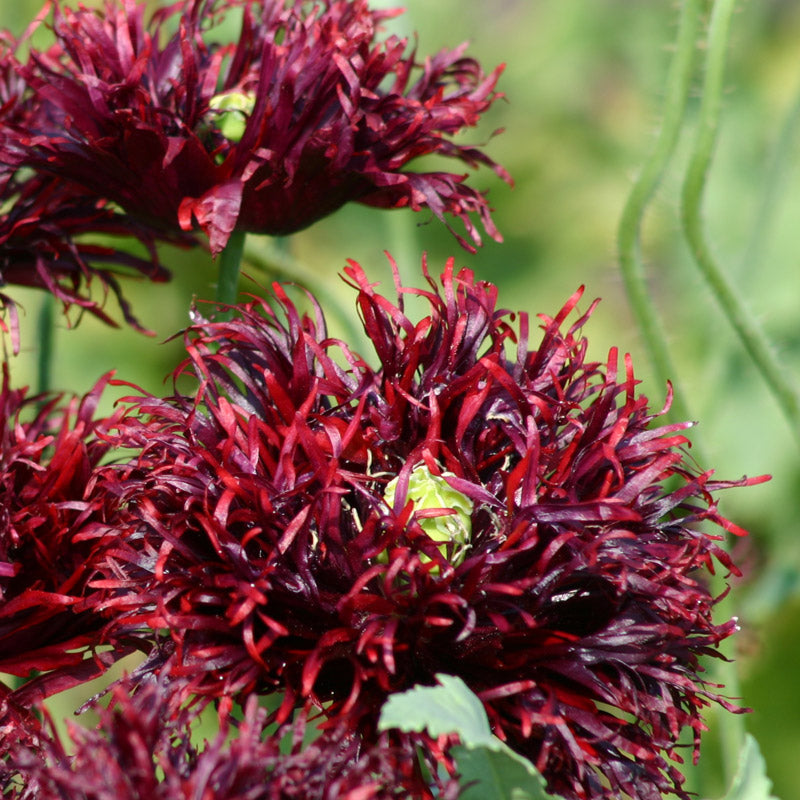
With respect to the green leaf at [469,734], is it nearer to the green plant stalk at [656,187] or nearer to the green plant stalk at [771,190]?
the green plant stalk at [656,187]

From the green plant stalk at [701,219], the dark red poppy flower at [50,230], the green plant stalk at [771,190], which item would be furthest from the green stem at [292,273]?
the green plant stalk at [771,190]

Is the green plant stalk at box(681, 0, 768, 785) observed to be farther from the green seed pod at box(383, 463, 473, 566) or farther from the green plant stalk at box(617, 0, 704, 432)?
the green seed pod at box(383, 463, 473, 566)

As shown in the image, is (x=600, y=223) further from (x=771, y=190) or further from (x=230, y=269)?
(x=230, y=269)

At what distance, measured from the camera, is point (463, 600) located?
457mm

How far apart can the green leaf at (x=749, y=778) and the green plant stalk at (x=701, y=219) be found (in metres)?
0.29

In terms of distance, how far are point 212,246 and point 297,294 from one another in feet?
1.50

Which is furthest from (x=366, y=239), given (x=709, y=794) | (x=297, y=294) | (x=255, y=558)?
(x=255, y=558)

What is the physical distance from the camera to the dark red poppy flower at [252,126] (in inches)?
22.3

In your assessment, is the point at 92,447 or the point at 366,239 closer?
the point at 92,447

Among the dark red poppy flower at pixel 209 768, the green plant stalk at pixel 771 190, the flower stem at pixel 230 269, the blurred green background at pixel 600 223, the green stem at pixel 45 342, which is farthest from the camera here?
the blurred green background at pixel 600 223

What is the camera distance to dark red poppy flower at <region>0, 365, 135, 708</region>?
1.77 feet

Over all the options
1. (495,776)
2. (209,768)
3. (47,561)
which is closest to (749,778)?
(495,776)

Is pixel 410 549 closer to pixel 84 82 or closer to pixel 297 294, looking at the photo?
pixel 84 82

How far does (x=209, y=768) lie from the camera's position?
0.36 m
